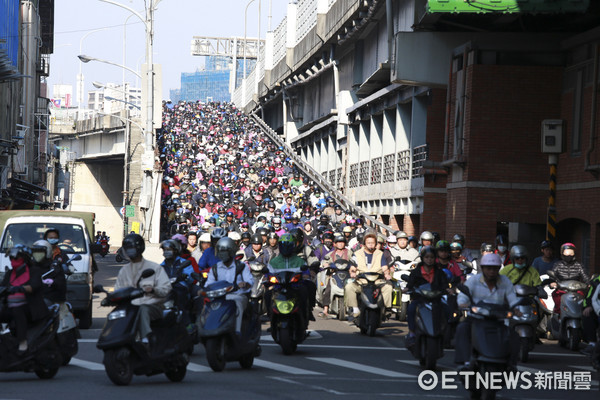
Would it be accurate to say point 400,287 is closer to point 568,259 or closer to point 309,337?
point 309,337

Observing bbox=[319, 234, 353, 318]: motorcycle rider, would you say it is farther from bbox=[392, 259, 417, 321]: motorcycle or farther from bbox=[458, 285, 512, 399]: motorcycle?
bbox=[458, 285, 512, 399]: motorcycle

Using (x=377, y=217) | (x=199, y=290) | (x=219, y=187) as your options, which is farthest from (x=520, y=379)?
(x=219, y=187)

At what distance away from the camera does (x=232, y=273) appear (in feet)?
46.8

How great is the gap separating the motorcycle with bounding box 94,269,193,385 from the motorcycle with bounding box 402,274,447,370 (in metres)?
3.28

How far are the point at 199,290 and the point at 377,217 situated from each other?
103ft

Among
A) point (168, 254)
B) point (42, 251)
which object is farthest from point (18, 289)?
point (168, 254)

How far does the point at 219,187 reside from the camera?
51594 mm

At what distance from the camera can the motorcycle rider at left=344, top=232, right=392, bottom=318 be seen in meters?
19.5

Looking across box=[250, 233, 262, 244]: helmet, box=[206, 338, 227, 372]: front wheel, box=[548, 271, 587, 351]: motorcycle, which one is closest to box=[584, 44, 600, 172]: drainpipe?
box=[548, 271, 587, 351]: motorcycle

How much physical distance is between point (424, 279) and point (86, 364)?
448 centimetres

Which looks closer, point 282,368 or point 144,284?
point 144,284

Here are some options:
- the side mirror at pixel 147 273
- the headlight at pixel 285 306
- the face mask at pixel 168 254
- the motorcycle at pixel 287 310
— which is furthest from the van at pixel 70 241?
the side mirror at pixel 147 273

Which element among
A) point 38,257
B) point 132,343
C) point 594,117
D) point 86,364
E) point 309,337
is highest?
point 594,117

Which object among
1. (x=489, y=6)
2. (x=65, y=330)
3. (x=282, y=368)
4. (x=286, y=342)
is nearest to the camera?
(x=65, y=330)
